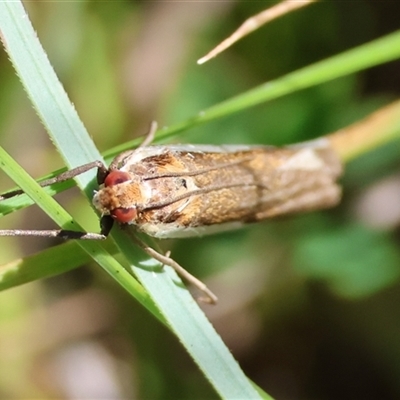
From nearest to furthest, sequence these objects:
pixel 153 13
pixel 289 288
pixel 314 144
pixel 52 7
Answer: pixel 314 144 < pixel 52 7 < pixel 289 288 < pixel 153 13

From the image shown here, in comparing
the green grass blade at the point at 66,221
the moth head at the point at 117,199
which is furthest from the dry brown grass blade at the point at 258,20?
the green grass blade at the point at 66,221

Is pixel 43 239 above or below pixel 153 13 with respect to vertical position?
below

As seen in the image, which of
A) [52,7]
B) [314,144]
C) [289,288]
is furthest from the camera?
[289,288]

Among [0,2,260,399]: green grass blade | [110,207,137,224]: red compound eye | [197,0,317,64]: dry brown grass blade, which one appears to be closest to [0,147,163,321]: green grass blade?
[0,2,260,399]: green grass blade

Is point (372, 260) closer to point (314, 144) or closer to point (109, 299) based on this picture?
point (314, 144)

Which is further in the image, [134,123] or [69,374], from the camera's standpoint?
[134,123]

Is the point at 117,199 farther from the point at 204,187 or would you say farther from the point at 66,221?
the point at 204,187

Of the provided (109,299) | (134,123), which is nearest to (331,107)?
(134,123)
